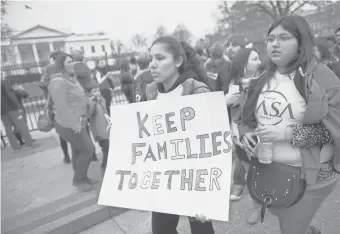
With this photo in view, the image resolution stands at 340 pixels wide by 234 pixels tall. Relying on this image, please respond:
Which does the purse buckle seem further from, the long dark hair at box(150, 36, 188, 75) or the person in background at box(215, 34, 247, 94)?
the person in background at box(215, 34, 247, 94)

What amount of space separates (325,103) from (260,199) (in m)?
0.70

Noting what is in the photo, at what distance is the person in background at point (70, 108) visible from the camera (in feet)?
10.6

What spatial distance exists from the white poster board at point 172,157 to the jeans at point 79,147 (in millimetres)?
1642

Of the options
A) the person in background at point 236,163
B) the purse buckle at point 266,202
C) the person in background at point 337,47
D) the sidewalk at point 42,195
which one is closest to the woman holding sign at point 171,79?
the purse buckle at point 266,202

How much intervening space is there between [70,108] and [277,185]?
259 centimetres

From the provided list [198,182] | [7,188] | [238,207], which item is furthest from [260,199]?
[7,188]

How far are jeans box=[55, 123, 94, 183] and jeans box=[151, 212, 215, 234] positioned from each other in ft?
6.03

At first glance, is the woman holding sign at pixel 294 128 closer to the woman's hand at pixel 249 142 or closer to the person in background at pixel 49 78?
the woman's hand at pixel 249 142

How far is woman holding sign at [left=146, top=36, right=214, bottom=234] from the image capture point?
187cm

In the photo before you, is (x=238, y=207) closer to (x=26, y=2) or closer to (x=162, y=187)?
(x=162, y=187)

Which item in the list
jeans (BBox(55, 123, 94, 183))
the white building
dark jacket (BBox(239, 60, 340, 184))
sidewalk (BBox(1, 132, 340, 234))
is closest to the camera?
dark jacket (BBox(239, 60, 340, 184))

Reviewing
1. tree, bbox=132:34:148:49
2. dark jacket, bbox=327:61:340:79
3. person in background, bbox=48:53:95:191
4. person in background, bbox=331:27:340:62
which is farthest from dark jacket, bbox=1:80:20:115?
tree, bbox=132:34:148:49

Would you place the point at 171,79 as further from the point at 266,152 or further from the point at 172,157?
the point at 266,152

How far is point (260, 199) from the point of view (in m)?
1.68
